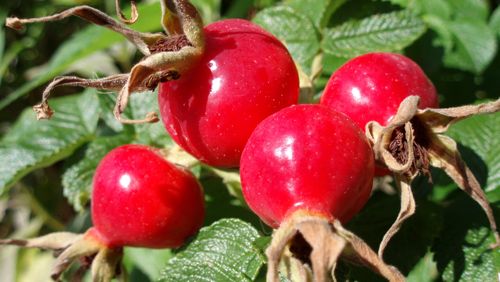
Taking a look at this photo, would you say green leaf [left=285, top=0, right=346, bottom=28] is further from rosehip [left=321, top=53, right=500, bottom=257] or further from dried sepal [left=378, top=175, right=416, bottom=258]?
dried sepal [left=378, top=175, right=416, bottom=258]

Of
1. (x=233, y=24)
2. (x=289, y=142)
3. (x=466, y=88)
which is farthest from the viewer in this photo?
(x=466, y=88)

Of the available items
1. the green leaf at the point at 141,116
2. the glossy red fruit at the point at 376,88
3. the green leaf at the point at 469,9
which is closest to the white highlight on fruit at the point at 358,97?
the glossy red fruit at the point at 376,88

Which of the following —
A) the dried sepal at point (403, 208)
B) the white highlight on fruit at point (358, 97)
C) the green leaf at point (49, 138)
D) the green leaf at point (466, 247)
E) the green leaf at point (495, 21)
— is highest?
the white highlight on fruit at point (358, 97)

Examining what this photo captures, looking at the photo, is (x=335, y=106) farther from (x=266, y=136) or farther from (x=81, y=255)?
(x=81, y=255)

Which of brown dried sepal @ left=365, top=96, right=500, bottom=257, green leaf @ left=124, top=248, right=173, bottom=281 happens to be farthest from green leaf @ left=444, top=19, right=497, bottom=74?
green leaf @ left=124, top=248, right=173, bottom=281

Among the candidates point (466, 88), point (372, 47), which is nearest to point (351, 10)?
point (372, 47)

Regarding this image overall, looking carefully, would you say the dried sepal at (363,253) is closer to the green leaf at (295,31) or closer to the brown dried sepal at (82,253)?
the brown dried sepal at (82,253)

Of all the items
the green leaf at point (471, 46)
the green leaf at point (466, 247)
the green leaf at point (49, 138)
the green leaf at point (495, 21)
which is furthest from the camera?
the green leaf at point (495, 21)
